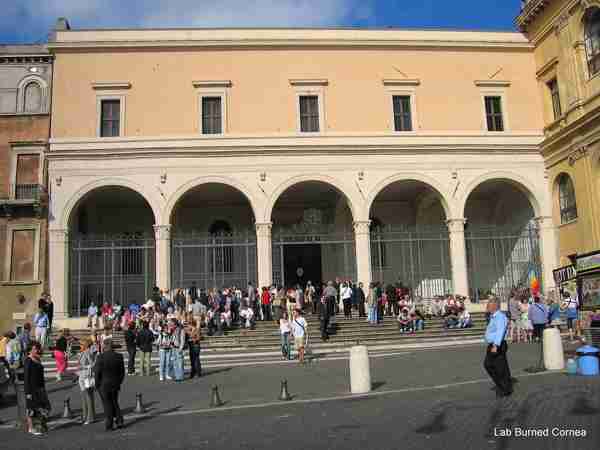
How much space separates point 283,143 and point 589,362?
52.8 ft

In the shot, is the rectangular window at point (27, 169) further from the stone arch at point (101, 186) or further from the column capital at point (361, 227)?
the column capital at point (361, 227)

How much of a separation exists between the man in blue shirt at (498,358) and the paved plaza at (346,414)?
25cm

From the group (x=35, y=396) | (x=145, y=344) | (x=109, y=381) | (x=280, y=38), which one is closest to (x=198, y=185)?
(x=280, y=38)

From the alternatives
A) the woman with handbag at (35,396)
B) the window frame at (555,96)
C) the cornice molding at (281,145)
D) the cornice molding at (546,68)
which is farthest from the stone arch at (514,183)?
the woman with handbag at (35,396)

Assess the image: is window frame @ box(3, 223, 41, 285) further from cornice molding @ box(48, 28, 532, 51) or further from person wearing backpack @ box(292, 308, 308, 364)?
person wearing backpack @ box(292, 308, 308, 364)

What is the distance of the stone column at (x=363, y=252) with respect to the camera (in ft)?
81.3

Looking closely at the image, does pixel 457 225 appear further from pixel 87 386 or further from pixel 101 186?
pixel 87 386

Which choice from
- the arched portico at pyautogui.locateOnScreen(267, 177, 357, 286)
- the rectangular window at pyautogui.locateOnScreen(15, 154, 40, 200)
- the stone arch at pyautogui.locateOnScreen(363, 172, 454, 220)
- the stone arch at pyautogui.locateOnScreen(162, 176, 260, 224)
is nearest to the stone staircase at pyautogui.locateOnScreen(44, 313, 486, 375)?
the arched portico at pyautogui.locateOnScreen(267, 177, 357, 286)

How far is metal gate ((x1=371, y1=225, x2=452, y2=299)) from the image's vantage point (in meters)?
26.8

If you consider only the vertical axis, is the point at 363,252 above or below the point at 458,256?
above

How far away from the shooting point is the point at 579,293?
1323 centimetres

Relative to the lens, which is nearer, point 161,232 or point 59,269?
point 59,269

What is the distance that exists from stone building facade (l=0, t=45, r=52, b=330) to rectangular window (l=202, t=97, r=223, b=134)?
22.2 ft

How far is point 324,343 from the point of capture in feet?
64.2
